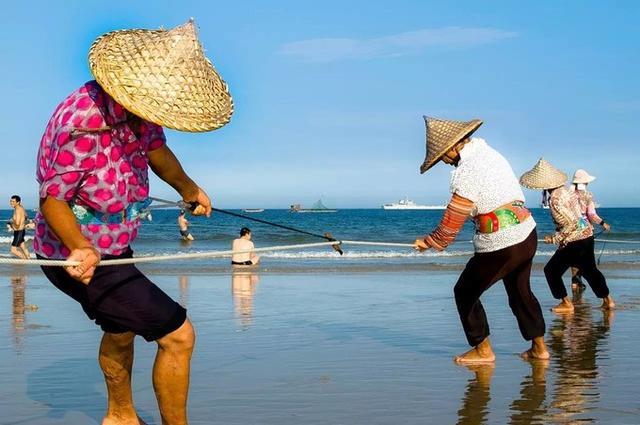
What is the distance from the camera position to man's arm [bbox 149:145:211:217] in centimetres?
451

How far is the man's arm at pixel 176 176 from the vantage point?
4.51 metres

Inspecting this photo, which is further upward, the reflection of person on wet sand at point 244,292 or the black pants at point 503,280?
the black pants at point 503,280

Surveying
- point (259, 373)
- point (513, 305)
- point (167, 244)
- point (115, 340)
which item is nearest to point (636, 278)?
point (513, 305)

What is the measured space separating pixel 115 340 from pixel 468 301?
2837mm

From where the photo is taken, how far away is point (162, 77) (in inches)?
156

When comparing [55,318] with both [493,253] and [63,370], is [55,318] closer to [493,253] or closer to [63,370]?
[63,370]

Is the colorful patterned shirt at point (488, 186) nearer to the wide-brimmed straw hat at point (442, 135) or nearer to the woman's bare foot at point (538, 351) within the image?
the wide-brimmed straw hat at point (442, 135)

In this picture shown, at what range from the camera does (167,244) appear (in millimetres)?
35875

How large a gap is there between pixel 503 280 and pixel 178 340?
119 inches

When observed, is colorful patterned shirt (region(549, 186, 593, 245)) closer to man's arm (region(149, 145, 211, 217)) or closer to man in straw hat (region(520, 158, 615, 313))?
man in straw hat (region(520, 158, 615, 313))

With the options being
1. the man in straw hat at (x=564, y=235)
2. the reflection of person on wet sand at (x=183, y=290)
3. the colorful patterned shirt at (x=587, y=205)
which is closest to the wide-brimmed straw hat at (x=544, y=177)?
the man in straw hat at (x=564, y=235)

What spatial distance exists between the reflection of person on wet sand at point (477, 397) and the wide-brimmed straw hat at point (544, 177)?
9.93ft

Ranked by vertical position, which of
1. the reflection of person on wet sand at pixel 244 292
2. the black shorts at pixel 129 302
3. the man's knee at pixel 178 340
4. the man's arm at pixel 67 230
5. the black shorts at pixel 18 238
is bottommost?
the reflection of person on wet sand at pixel 244 292

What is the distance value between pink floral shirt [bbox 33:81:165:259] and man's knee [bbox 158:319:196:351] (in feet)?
1.42
